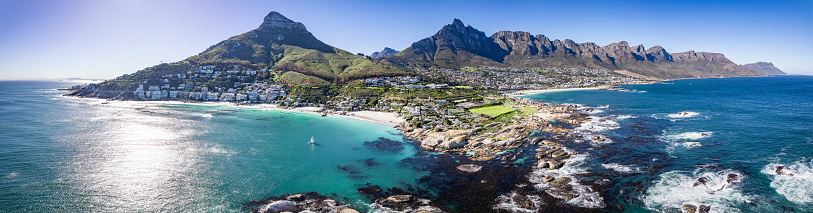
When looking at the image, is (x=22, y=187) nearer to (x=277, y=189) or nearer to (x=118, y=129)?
(x=277, y=189)

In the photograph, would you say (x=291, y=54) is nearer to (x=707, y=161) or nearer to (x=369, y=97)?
(x=369, y=97)

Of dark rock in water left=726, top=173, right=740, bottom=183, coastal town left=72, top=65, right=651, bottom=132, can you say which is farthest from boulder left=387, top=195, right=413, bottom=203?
dark rock in water left=726, top=173, right=740, bottom=183

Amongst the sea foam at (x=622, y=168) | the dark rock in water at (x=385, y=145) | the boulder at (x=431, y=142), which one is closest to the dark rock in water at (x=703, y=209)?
the sea foam at (x=622, y=168)

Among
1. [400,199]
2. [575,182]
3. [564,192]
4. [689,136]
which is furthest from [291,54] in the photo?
[689,136]

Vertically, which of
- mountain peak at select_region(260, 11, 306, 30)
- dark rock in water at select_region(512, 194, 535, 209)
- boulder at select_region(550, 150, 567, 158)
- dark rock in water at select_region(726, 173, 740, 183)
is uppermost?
mountain peak at select_region(260, 11, 306, 30)

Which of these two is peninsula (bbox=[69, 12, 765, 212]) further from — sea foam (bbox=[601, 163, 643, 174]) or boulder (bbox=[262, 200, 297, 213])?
sea foam (bbox=[601, 163, 643, 174])

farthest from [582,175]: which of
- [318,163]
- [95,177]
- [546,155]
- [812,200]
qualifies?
[95,177]

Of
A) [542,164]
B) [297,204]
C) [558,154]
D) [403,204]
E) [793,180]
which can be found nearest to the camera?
[403,204]

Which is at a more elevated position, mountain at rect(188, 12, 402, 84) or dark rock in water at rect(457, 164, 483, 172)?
mountain at rect(188, 12, 402, 84)
